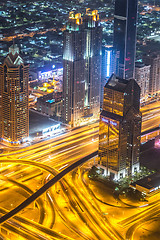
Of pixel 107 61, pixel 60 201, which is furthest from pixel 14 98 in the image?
pixel 107 61

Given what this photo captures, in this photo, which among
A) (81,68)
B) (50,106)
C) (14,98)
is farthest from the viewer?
(50,106)

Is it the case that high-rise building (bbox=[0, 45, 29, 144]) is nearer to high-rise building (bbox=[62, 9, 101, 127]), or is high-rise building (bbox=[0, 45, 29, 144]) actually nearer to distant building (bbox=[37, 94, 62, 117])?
high-rise building (bbox=[62, 9, 101, 127])

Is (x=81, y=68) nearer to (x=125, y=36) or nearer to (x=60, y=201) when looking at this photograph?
(x=125, y=36)

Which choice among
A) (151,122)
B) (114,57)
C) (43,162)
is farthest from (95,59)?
(43,162)

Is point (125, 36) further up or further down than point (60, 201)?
further up

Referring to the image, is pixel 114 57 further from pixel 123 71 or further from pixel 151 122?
pixel 151 122

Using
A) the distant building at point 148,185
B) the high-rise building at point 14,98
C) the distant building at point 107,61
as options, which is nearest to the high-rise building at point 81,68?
the distant building at point 107,61

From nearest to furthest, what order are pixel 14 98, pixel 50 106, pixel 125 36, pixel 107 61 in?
pixel 14 98, pixel 125 36, pixel 50 106, pixel 107 61

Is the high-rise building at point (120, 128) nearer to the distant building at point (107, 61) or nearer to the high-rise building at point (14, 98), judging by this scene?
the high-rise building at point (14, 98)
